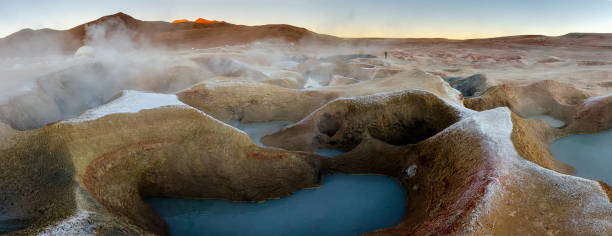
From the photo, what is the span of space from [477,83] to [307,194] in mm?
21671

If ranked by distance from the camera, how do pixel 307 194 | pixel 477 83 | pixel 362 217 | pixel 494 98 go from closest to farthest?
pixel 362 217
pixel 307 194
pixel 494 98
pixel 477 83

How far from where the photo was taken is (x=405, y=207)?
10.8m

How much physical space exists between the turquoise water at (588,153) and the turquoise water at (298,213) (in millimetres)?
8357

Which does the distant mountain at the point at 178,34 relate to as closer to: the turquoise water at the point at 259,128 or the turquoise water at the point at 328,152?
the turquoise water at the point at 259,128

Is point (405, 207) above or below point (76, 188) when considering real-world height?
below

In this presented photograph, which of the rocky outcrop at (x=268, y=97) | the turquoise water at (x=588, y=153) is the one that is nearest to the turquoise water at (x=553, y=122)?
the turquoise water at (x=588, y=153)

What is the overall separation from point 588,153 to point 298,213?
14.5 m

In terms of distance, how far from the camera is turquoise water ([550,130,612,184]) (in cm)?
1338

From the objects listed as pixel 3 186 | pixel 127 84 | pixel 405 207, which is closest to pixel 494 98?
pixel 405 207

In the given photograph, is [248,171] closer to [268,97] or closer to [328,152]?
[328,152]

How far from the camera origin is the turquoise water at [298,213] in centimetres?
987

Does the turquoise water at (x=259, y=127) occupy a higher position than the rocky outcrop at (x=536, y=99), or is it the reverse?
the rocky outcrop at (x=536, y=99)

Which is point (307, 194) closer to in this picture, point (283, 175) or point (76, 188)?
point (283, 175)

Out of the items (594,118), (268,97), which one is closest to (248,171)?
(268,97)
